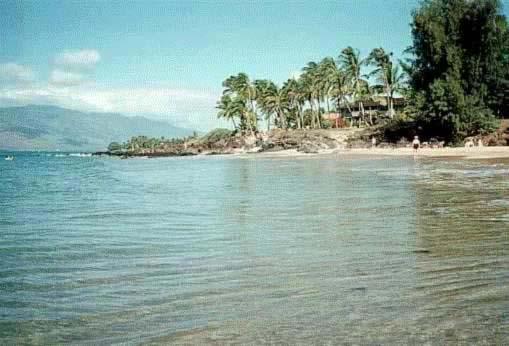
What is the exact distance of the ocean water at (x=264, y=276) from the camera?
451cm

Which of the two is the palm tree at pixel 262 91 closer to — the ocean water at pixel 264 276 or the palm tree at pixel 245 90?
the palm tree at pixel 245 90

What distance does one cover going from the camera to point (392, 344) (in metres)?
4.07

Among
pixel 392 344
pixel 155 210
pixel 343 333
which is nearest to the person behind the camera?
pixel 392 344

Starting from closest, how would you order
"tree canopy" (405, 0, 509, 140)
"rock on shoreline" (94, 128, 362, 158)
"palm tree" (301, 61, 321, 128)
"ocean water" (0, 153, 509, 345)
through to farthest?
1. "ocean water" (0, 153, 509, 345)
2. "tree canopy" (405, 0, 509, 140)
3. "rock on shoreline" (94, 128, 362, 158)
4. "palm tree" (301, 61, 321, 128)

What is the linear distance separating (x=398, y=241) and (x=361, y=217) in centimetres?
294

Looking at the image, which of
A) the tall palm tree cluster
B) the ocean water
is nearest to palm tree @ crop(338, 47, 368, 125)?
the tall palm tree cluster

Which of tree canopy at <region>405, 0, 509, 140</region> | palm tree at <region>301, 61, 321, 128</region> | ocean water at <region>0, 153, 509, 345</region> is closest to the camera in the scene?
ocean water at <region>0, 153, 509, 345</region>

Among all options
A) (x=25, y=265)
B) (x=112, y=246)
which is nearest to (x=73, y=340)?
(x=25, y=265)

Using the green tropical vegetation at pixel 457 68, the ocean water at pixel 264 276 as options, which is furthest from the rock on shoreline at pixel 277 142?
the ocean water at pixel 264 276

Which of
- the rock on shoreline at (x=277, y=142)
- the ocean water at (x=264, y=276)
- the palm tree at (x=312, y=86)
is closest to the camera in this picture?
the ocean water at (x=264, y=276)

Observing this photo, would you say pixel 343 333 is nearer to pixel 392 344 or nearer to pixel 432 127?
→ pixel 392 344

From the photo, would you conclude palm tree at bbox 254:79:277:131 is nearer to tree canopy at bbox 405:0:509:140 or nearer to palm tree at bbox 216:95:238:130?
palm tree at bbox 216:95:238:130

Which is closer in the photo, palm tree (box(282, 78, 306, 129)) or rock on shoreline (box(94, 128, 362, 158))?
rock on shoreline (box(94, 128, 362, 158))

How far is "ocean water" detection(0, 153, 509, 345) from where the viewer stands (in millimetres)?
4512
